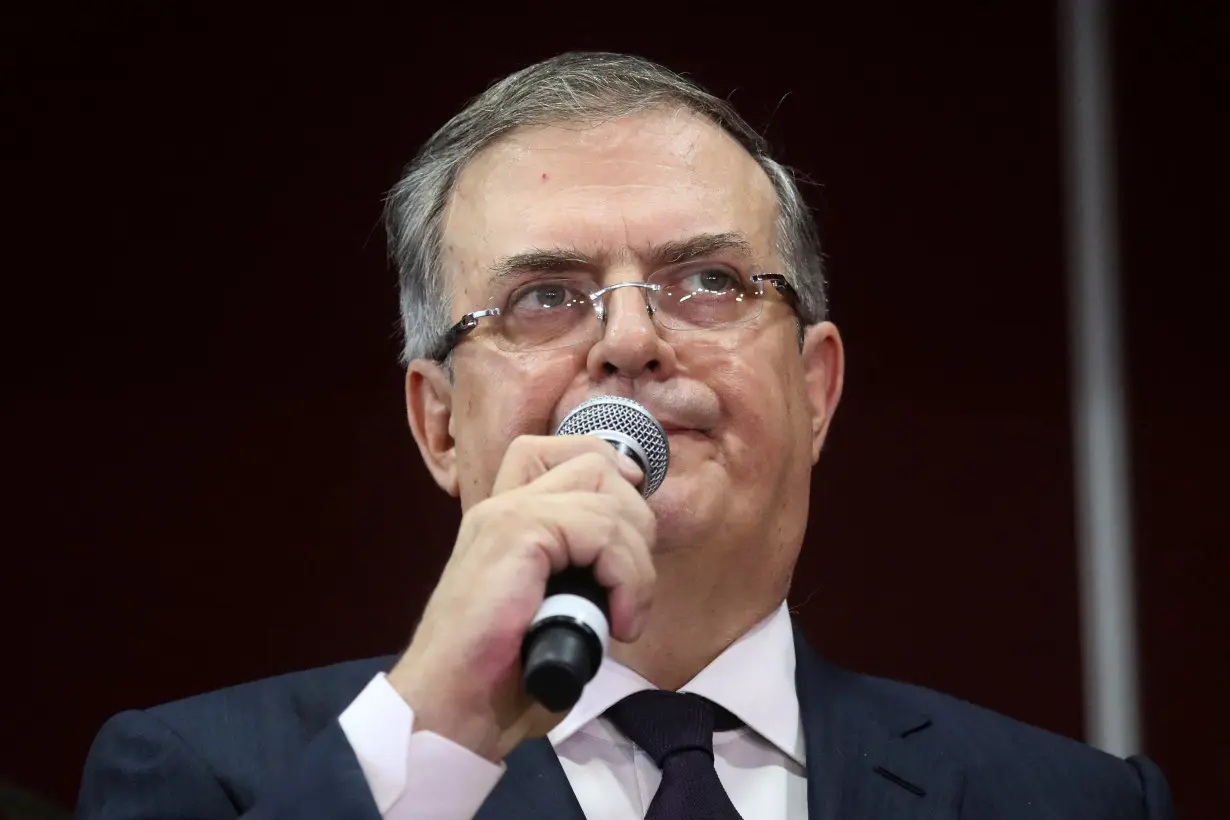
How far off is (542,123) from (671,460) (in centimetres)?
52

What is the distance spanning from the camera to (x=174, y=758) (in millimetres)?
1681

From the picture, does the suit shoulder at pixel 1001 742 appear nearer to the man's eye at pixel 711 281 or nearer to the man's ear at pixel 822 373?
the man's ear at pixel 822 373

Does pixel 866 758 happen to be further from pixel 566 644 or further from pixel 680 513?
pixel 566 644

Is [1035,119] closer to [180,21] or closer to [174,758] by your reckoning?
[180,21]

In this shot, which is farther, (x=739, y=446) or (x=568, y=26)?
(x=568, y=26)

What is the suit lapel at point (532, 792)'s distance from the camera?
5.49 feet

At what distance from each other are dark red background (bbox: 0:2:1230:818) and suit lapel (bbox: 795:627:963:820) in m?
0.76

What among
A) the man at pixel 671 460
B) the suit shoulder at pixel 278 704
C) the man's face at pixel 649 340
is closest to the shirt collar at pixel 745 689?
the man at pixel 671 460

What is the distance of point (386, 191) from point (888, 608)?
Answer: 120cm

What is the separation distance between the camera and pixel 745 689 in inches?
72.8

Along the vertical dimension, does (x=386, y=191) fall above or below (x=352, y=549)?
above

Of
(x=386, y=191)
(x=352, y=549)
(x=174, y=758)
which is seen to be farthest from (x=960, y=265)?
(x=174, y=758)

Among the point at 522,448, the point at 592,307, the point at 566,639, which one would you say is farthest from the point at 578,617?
the point at 592,307

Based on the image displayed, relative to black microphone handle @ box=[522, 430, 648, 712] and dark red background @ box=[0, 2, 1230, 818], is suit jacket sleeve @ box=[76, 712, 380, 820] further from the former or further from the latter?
dark red background @ box=[0, 2, 1230, 818]
